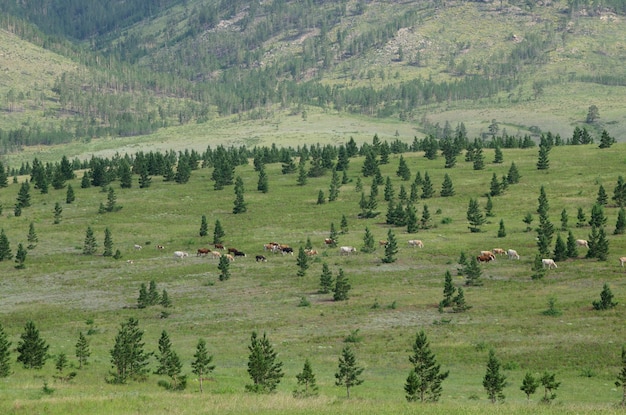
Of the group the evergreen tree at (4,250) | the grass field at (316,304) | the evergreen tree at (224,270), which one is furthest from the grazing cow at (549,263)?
the evergreen tree at (4,250)

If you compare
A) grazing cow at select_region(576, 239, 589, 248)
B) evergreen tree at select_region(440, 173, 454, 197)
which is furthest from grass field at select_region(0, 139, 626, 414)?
grazing cow at select_region(576, 239, 589, 248)

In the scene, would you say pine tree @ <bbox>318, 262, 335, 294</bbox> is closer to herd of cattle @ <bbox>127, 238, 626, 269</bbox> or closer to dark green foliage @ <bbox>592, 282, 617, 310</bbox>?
herd of cattle @ <bbox>127, 238, 626, 269</bbox>

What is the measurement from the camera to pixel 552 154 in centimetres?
18488

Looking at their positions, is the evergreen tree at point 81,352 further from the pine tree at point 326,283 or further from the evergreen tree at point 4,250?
the evergreen tree at point 4,250

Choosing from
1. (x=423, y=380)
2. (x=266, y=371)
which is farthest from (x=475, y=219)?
(x=423, y=380)

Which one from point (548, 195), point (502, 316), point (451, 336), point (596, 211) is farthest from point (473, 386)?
point (548, 195)

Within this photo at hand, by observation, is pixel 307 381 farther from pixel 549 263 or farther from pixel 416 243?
pixel 416 243

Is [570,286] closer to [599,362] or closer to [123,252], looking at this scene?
[599,362]

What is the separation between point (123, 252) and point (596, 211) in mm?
67163

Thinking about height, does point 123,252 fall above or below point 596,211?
below

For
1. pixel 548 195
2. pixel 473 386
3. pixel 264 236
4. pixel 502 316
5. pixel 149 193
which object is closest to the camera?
pixel 473 386

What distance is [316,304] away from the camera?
81188 millimetres

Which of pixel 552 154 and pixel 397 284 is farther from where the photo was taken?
pixel 552 154

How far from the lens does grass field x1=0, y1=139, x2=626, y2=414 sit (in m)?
45.3
